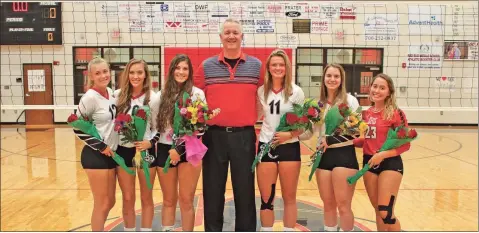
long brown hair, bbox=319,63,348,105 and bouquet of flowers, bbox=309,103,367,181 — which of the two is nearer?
bouquet of flowers, bbox=309,103,367,181

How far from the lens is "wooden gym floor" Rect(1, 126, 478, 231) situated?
15.8ft

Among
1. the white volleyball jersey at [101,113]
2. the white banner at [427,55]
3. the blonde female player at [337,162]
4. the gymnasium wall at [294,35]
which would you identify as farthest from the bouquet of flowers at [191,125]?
the white banner at [427,55]

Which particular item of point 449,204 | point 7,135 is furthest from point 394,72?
point 7,135

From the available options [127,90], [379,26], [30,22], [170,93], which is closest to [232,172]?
[170,93]

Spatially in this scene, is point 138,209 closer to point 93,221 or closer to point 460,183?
point 93,221

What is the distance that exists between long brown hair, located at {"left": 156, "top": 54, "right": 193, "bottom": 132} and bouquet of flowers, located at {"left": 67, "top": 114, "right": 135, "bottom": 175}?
16.7 inches

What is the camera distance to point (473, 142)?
36.2 ft

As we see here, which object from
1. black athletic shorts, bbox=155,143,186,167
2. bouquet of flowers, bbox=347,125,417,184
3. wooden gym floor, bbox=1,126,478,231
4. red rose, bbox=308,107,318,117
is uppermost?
red rose, bbox=308,107,318,117

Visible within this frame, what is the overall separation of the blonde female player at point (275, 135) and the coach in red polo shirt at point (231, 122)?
3.8 inches

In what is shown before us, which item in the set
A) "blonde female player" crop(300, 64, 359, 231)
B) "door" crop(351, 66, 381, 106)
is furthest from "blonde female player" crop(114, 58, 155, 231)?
"door" crop(351, 66, 381, 106)

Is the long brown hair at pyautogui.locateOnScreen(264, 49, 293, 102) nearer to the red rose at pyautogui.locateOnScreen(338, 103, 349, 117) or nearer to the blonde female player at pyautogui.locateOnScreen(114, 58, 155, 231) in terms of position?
the red rose at pyautogui.locateOnScreen(338, 103, 349, 117)

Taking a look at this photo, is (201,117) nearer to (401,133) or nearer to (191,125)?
(191,125)

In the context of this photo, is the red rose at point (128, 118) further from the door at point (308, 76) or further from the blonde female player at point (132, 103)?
the door at point (308, 76)

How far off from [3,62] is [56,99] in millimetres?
2107
